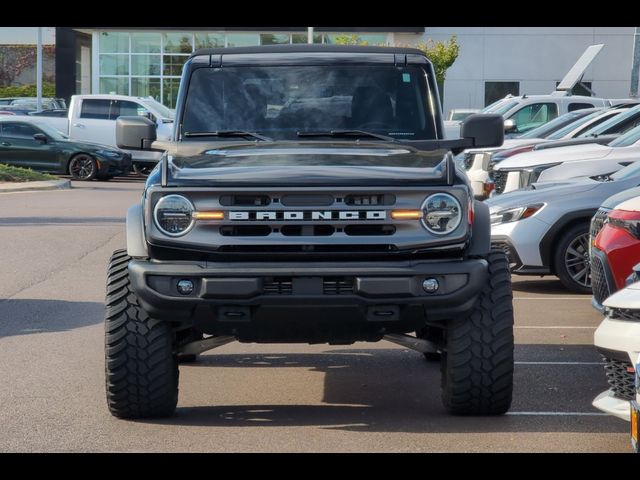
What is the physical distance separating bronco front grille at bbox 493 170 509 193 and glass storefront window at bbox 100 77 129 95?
41.8m

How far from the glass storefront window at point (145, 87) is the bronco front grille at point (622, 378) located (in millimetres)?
51204

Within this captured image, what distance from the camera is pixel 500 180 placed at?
16594 millimetres

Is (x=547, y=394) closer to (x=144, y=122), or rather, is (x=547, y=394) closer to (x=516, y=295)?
(x=144, y=122)

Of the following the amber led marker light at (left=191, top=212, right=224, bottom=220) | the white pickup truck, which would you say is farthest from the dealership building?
the amber led marker light at (left=191, top=212, right=224, bottom=220)

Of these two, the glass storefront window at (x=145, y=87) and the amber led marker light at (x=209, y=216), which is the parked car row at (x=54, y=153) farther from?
the amber led marker light at (x=209, y=216)

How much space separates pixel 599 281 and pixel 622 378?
2.94m

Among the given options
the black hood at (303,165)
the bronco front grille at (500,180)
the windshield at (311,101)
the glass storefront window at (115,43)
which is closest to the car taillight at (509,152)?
the bronco front grille at (500,180)

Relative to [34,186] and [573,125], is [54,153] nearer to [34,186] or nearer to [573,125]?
[34,186]

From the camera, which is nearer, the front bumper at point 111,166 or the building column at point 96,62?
the front bumper at point 111,166

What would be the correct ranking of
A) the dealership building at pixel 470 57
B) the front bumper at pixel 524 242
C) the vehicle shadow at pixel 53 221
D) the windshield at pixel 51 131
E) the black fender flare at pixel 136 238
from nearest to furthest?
the black fender flare at pixel 136 238
the front bumper at pixel 524 242
the vehicle shadow at pixel 53 221
the windshield at pixel 51 131
the dealership building at pixel 470 57

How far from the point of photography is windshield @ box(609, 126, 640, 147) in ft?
50.5

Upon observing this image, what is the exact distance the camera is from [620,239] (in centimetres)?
898

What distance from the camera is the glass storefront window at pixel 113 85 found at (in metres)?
56.8
